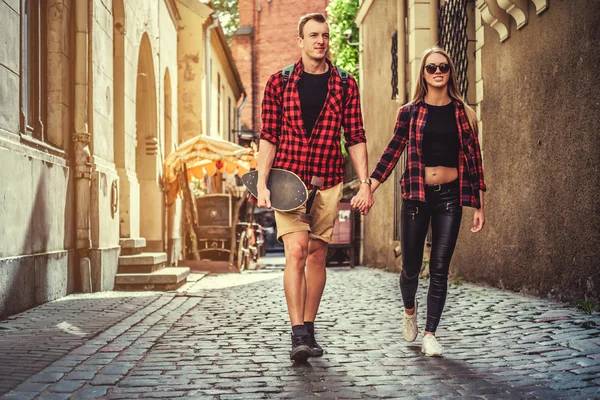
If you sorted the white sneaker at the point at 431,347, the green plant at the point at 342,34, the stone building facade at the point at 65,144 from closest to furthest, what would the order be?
the white sneaker at the point at 431,347 < the stone building facade at the point at 65,144 < the green plant at the point at 342,34

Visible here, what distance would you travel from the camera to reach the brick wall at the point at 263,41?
4406 cm

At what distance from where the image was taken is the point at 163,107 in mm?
16938

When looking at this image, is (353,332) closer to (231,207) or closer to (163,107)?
(163,107)

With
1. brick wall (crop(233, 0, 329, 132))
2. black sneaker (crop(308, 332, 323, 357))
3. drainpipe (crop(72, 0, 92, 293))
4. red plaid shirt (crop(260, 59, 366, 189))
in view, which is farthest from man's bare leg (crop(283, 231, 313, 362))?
brick wall (crop(233, 0, 329, 132))

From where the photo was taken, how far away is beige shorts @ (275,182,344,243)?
5207 mm

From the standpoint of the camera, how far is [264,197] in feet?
17.0

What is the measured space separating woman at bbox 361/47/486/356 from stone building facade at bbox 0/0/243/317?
360 cm

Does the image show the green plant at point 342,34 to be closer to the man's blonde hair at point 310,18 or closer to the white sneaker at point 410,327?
the white sneaker at point 410,327

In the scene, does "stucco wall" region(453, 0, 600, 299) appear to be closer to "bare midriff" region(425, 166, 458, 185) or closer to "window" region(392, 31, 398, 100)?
"bare midriff" region(425, 166, 458, 185)

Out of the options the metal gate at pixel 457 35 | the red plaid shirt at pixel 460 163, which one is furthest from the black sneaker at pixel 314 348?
the metal gate at pixel 457 35

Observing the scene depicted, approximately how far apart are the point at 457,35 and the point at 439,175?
717 centimetres

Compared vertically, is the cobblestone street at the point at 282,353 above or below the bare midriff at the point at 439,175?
below

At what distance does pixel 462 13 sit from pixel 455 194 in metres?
7.09

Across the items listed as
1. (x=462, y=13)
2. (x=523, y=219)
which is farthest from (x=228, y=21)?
(x=523, y=219)
